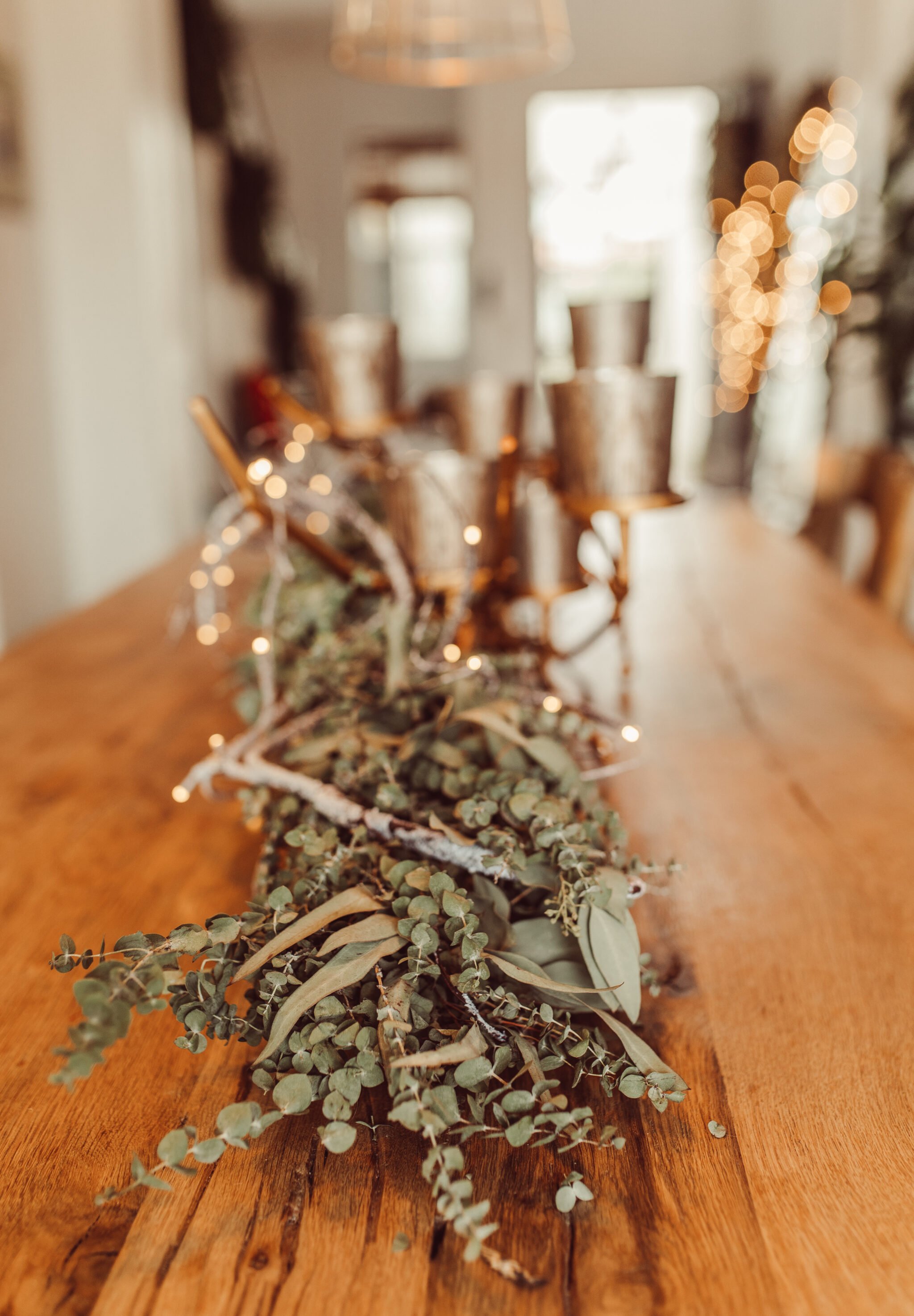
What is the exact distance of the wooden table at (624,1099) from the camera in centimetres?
36

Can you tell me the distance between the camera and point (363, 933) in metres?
0.43

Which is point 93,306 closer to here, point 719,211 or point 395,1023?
point 719,211

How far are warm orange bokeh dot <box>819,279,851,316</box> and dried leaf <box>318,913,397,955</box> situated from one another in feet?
11.6

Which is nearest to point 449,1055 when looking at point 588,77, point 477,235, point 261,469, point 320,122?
point 261,469

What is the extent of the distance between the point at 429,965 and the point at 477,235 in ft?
17.9

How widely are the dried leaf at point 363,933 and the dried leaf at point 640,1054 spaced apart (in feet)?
0.31

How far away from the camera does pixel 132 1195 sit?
0.40m

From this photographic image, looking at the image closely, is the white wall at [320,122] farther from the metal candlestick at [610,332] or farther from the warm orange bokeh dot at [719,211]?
the metal candlestick at [610,332]

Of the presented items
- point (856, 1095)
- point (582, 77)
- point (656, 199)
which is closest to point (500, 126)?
point (582, 77)

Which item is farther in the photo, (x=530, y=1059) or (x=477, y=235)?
(x=477, y=235)

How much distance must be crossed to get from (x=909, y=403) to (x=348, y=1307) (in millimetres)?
3661

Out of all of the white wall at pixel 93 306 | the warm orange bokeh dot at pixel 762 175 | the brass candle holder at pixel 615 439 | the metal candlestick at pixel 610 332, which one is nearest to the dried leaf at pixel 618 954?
the brass candle holder at pixel 615 439

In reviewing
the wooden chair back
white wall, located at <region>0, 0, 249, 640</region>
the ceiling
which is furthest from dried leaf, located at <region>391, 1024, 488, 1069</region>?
the ceiling

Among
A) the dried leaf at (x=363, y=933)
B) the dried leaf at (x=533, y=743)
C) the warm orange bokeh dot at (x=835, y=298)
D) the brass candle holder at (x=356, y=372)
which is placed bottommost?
the warm orange bokeh dot at (x=835, y=298)
